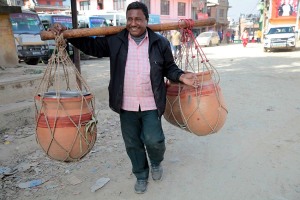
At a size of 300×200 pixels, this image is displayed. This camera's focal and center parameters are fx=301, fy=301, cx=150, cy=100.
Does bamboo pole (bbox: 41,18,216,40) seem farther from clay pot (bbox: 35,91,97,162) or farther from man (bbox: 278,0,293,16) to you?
man (bbox: 278,0,293,16)

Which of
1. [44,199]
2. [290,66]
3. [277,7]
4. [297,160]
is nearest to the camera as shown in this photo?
[44,199]

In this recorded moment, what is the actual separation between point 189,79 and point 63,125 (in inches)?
38.7

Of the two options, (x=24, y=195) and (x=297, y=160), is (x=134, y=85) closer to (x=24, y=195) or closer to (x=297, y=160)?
(x=24, y=195)

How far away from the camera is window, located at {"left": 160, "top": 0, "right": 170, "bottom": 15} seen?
A: 33.9m

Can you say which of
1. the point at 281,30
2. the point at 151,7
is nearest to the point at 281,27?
the point at 281,30

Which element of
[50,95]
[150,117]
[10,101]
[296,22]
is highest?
[296,22]

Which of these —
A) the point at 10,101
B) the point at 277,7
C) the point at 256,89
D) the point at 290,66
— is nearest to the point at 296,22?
the point at 277,7

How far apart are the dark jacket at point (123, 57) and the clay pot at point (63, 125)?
0.29m

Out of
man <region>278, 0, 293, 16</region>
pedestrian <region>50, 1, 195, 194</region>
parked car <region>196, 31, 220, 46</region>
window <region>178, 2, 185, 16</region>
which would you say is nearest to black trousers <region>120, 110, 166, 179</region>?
pedestrian <region>50, 1, 195, 194</region>

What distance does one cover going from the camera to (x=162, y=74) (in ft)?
7.86

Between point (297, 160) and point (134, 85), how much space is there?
2.02 m

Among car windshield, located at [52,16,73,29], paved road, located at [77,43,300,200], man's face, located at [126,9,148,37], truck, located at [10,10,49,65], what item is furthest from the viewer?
car windshield, located at [52,16,73,29]

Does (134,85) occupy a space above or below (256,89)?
above

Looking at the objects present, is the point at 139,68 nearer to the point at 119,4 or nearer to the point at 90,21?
the point at 90,21
